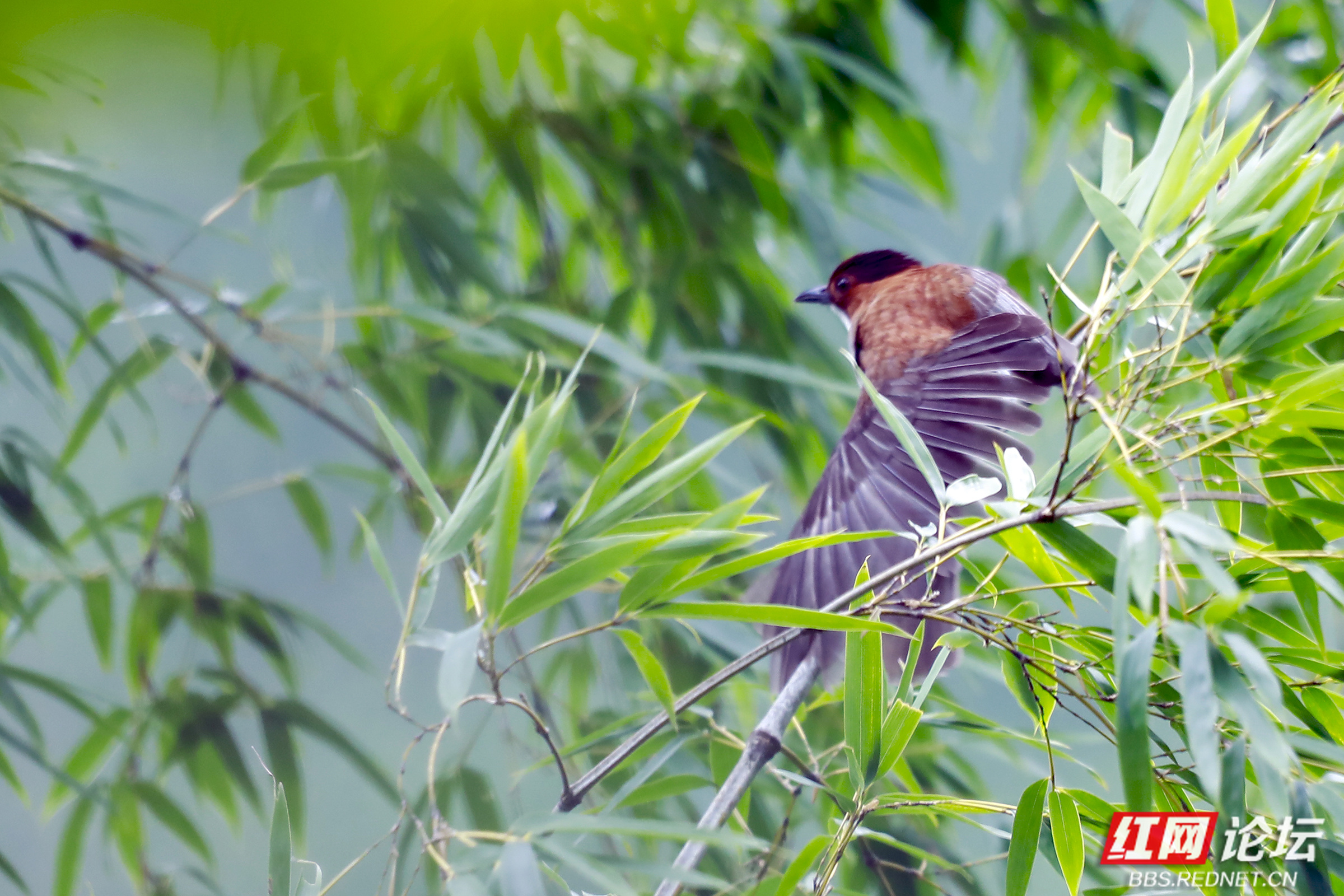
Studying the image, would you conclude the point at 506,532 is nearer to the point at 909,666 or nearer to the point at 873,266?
the point at 909,666

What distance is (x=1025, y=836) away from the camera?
1.14 ft

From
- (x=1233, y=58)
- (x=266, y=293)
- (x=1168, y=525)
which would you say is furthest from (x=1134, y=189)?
(x=266, y=293)

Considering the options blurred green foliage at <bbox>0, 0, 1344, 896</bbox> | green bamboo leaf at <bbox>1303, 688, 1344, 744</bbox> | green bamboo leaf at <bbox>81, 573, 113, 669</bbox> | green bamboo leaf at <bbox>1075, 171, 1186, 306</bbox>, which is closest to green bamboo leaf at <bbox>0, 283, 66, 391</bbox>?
blurred green foliage at <bbox>0, 0, 1344, 896</bbox>

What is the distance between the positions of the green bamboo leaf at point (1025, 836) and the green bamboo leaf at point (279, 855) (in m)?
0.29

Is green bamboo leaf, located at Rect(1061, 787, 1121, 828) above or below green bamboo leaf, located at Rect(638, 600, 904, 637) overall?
below

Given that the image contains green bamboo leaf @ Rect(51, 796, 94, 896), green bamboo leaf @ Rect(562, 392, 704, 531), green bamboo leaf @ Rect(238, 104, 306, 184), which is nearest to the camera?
green bamboo leaf @ Rect(562, 392, 704, 531)

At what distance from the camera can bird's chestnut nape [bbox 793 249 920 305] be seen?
677 mm

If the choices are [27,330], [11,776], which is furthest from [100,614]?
[27,330]

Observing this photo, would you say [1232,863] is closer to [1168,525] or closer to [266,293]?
[1168,525]

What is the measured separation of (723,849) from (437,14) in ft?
2.36

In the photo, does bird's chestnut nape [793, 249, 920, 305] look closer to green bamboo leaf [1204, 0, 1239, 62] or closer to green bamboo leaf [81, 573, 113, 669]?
green bamboo leaf [1204, 0, 1239, 62]

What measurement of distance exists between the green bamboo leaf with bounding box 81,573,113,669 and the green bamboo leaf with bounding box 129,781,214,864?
12 centimetres

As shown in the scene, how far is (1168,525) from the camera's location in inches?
9.7

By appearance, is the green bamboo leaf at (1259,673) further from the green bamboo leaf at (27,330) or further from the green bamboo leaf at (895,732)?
the green bamboo leaf at (27,330)
